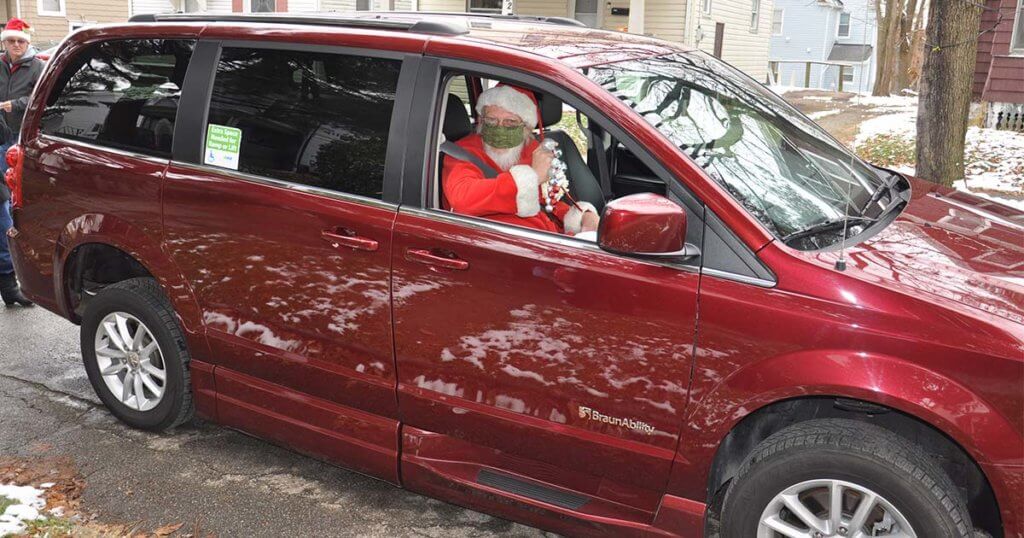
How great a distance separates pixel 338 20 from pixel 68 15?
1050 inches

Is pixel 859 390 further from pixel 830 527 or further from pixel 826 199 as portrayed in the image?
pixel 826 199

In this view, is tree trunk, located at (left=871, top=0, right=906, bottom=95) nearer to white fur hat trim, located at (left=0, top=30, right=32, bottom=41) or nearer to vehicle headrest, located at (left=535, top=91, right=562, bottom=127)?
white fur hat trim, located at (left=0, top=30, right=32, bottom=41)

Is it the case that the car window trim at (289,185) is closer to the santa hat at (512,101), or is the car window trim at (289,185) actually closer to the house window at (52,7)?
→ the santa hat at (512,101)

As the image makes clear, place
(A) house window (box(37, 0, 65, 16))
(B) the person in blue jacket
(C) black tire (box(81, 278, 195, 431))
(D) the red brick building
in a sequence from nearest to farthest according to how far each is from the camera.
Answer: (C) black tire (box(81, 278, 195, 431)) < (B) the person in blue jacket < (D) the red brick building < (A) house window (box(37, 0, 65, 16))

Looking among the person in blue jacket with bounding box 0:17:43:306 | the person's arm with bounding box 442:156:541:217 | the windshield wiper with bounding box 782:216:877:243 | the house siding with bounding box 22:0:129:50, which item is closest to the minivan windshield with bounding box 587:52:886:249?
the windshield wiper with bounding box 782:216:877:243

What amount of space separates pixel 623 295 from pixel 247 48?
1986 mm

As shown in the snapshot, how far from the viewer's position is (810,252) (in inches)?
107

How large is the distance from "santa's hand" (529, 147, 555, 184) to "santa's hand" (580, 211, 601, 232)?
24cm

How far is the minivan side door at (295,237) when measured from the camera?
11.0 ft

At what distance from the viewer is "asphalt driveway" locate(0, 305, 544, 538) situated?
3561mm

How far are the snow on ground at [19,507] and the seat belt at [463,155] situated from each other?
213 cm

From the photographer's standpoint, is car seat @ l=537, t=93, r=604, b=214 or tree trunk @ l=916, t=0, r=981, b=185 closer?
car seat @ l=537, t=93, r=604, b=214

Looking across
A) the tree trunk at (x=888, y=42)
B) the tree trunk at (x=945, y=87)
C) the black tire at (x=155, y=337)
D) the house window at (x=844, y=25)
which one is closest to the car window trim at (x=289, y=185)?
the black tire at (x=155, y=337)

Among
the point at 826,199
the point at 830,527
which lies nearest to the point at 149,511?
the point at 830,527
